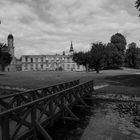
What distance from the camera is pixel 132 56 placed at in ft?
240

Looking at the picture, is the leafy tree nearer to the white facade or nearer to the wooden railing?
the white facade

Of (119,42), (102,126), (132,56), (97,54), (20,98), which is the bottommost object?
(102,126)

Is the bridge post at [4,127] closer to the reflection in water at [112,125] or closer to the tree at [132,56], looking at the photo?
the reflection in water at [112,125]

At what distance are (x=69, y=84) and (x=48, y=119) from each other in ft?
21.6

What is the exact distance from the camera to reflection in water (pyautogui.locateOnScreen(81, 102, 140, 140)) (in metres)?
5.95

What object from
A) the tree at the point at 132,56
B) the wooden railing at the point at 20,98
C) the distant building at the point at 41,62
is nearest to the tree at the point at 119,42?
the tree at the point at 132,56

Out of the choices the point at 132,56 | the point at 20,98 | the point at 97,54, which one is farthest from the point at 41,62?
the point at 20,98

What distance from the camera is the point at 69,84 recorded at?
12281 mm

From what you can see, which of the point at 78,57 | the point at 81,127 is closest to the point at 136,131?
the point at 81,127

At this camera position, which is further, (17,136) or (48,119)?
(48,119)

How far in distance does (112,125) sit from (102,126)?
1.43 feet

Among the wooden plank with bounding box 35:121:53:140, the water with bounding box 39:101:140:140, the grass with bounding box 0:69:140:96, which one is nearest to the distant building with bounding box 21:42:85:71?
the grass with bounding box 0:69:140:96

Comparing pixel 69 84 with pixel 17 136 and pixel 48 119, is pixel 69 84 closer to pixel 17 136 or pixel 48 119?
pixel 48 119

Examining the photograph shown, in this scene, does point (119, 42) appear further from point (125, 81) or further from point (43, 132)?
point (43, 132)
